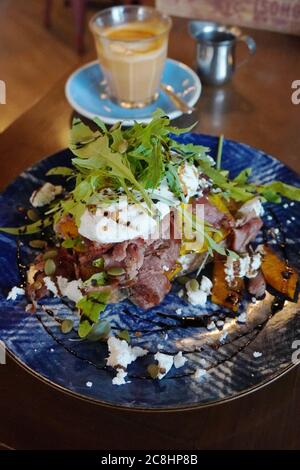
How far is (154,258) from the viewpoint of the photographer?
1195 mm

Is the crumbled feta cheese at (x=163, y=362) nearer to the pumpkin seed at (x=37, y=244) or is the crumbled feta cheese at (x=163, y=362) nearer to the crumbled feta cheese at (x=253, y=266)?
the crumbled feta cheese at (x=253, y=266)

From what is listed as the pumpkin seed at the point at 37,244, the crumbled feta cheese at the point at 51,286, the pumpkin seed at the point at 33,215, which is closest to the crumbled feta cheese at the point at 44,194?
the pumpkin seed at the point at 33,215

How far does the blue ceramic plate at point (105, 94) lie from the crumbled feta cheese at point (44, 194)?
39 centimetres

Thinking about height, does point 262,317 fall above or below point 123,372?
above

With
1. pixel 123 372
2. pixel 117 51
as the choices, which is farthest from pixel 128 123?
pixel 123 372

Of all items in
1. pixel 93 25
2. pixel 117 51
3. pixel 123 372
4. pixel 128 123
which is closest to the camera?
pixel 123 372

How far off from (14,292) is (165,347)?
0.37 metres

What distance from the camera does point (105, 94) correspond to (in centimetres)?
193

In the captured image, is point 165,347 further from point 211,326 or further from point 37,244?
point 37,244

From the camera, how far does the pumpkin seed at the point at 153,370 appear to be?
3.32 ft

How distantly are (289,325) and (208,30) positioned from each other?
133 cm

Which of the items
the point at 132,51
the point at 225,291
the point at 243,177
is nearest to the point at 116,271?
the point at 225,291
